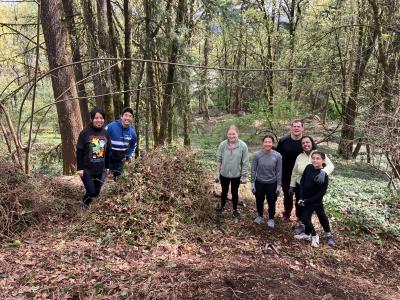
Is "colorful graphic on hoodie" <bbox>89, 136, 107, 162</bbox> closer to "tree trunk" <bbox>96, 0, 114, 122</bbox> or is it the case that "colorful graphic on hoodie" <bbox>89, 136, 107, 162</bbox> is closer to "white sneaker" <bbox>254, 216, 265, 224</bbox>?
"white sneaker" <bbox>254, 216, 265, 224</bbox>

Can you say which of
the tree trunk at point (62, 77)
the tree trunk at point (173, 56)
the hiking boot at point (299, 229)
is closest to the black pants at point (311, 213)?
the hiking boot at point (299, 229)

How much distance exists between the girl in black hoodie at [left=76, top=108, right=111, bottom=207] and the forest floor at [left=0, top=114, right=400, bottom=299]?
33 centimetres

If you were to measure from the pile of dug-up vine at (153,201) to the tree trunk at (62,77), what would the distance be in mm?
2445

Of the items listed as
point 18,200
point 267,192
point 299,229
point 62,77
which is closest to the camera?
point 18,200

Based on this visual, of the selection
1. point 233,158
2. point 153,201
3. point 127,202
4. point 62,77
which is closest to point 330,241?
point 233,158

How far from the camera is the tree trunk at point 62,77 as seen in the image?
738cm

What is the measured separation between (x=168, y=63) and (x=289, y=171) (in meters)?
3.30

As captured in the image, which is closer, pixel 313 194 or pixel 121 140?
pixel 313 194

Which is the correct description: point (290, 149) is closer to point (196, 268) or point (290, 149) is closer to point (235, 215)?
point (235, 215)

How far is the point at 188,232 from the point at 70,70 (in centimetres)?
490

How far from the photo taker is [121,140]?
6484mm

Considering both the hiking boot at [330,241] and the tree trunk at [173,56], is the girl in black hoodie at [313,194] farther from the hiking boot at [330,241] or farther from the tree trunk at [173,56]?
the tree trunk at [173,56]

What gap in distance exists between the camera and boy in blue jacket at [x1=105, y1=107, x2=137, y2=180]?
6.38 metres

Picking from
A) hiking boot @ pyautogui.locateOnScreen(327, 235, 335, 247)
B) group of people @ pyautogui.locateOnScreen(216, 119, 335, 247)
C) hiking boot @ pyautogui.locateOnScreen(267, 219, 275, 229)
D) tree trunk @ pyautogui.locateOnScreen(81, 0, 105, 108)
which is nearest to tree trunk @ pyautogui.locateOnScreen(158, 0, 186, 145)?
tree trunk @ pyautogui.locateOnScreen(81, 0, 105, 108)
